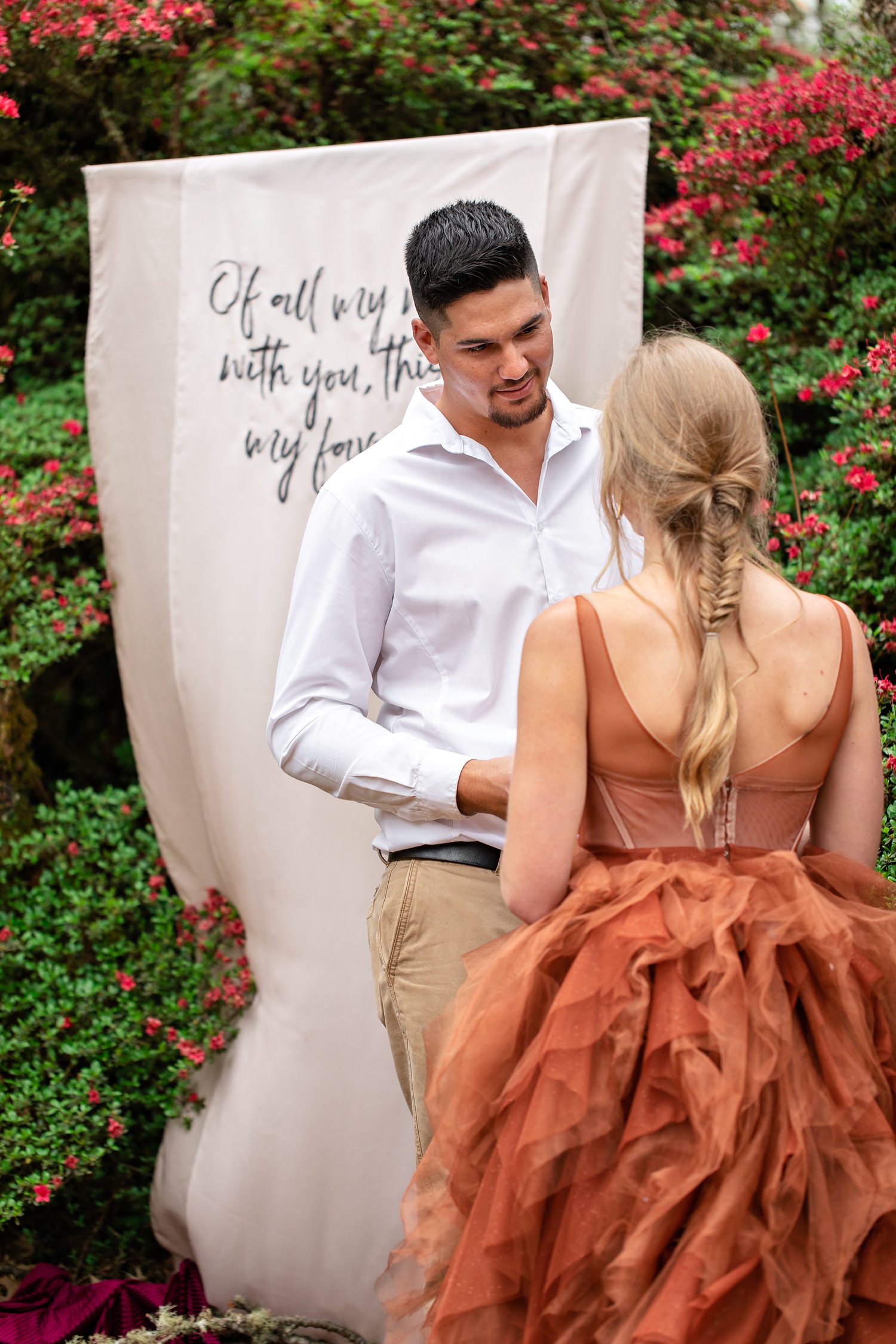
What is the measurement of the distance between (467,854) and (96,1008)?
137cm

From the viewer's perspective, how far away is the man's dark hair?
210 centimetres

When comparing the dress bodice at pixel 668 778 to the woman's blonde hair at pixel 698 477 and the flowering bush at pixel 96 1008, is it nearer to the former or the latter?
the woman's blonde hair at pixel 698 477

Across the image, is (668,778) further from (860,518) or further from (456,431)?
(860,518)

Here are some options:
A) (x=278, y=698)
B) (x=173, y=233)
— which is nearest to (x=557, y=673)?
(x=278, y=698)

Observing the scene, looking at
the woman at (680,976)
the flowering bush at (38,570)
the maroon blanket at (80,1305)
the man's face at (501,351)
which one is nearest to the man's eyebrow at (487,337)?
the man's face at (501,351)

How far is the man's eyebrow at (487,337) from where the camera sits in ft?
6.91

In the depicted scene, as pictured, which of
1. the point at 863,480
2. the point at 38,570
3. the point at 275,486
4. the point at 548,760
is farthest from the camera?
the point at 38,570

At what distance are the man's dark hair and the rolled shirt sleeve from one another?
0.40 metres

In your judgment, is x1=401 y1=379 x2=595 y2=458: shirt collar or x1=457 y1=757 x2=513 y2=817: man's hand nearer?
x1=457 y1=757 x2=513 y2=817: man's hand

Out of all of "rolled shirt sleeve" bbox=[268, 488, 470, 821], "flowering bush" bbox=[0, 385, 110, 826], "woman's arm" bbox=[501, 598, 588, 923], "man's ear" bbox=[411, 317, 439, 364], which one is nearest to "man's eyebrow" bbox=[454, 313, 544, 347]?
"man's ear" bbox=[411, 317, 439, 364]

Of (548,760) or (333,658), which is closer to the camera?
(548,760)

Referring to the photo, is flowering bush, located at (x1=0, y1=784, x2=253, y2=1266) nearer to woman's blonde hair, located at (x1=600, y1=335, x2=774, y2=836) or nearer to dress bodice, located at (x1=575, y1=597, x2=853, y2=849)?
dress bodice, located at (x1=575, y1=597, x2=853, y2=849)

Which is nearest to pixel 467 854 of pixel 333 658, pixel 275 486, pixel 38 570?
pixel 333 658

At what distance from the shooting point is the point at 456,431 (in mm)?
2211
